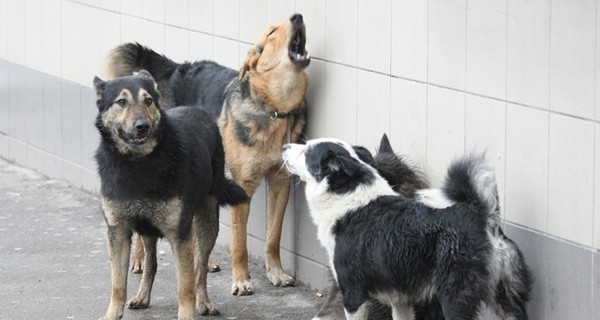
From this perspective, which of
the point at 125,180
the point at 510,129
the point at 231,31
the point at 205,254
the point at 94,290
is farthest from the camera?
the point at 231,31

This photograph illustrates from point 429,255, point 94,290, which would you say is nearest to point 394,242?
point 429,255

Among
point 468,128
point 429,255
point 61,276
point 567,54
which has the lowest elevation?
point 61,276

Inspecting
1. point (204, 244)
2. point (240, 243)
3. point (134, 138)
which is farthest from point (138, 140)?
point (240, 243)

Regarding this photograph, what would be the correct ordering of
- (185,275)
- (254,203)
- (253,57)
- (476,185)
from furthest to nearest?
1. (254,203)
2. (253,57)
3. (185,275)
4. (476,185)

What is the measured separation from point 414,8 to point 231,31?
236 cm

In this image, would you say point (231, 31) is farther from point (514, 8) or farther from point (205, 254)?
point (514, 8)

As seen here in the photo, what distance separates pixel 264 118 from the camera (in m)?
9.03

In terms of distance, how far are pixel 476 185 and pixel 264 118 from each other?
9.25 ft

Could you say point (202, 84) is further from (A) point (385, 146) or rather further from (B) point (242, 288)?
(A) point (385, 146)

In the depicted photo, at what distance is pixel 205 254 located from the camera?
8.52m

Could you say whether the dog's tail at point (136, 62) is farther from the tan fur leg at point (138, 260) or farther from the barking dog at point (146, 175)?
the barking dog at point (146, 175)

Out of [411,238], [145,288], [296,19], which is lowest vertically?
[145,288]

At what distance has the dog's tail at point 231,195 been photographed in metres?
8.68

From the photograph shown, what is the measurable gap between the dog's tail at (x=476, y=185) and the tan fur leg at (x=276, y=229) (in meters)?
2.72
